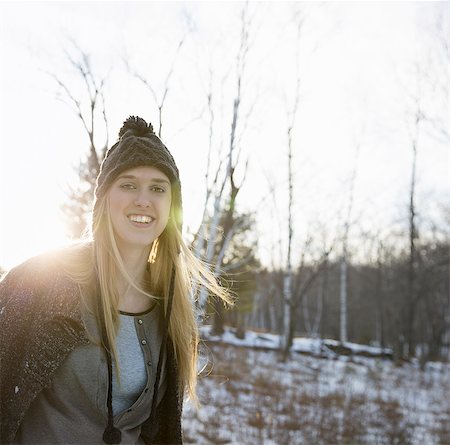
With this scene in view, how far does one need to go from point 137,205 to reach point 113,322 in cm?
53

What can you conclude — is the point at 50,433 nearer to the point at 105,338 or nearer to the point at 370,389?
the point at 105,338

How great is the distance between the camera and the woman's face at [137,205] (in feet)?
7.30

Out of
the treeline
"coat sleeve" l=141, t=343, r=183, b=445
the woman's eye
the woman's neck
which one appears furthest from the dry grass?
the treeline

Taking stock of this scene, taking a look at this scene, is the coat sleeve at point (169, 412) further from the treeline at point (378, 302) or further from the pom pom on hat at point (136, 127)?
the treeline at point (378, 302)

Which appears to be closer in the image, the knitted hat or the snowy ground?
the knitted hat

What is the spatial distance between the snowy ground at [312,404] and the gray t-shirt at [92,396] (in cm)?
207

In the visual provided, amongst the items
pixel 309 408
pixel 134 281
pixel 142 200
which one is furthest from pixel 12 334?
pixel 309 408

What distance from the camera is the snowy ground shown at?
7.80 m

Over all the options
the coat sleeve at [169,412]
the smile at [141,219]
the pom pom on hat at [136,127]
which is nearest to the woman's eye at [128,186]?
the smile at [141,219]

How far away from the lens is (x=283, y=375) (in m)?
13.3

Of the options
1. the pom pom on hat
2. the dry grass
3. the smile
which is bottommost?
the dry grass

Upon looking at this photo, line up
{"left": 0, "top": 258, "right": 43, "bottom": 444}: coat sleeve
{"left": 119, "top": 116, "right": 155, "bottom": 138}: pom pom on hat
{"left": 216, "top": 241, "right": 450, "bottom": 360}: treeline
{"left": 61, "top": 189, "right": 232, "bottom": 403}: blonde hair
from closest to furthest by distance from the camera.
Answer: {"left": 0, "top": 258, "right": 43, "bottom": 444}: coat sleeve
{"left": 61, "top": 189, "right": 232, "bottom": 403}: blonde hair
{"left": 119, "top": 116, "right": 155, "bottom": 138}: pom pom on hat
{"left": 216, "top": 241, "right": 450, "bottom": 360}: treeline

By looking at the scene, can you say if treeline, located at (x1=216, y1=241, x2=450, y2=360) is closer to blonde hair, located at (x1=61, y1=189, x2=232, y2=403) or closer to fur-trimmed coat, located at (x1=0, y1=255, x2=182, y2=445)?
blonde hair, located at (x1=61, y1=189, x2=232, y2=403)

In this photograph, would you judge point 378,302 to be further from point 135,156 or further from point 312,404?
point 135,156
